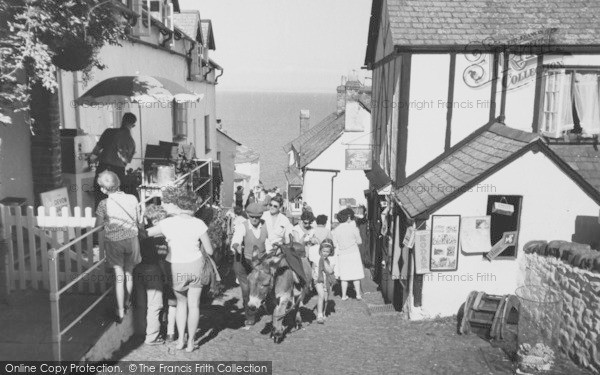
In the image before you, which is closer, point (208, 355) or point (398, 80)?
point (208, 355)

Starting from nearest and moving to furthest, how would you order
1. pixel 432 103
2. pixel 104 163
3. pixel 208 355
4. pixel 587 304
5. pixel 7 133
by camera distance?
pixel 208 355, pixel 587 304, pixel 7 133, pixel 104 163, pixel 432 103

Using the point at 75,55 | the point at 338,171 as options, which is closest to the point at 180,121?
the point at 338,171

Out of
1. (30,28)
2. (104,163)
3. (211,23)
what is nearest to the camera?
(30,28)

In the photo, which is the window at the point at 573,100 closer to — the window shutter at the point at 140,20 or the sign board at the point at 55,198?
the window shutter at the point at 140,20

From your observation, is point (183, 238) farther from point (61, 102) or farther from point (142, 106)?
point (142, 106)

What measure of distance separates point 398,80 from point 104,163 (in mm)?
6442

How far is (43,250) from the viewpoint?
23.0 ft

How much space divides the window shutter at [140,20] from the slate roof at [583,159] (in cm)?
1010

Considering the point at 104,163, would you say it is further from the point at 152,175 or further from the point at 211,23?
the point at 211,23

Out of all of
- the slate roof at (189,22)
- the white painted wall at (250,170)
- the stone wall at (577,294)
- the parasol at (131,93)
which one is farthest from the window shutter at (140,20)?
the white painted wall at (250,170)

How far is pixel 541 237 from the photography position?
1051 cm

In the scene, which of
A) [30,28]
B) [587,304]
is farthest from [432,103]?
[30,28]

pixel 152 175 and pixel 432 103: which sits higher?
pixel 432 103

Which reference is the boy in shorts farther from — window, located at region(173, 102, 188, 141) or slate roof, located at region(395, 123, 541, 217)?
window, located at region(173, 102, 188, 141)
